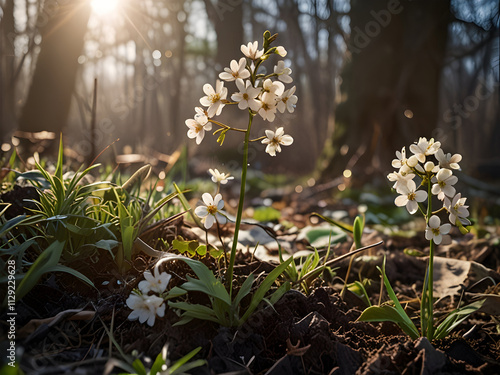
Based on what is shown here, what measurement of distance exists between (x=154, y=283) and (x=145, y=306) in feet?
0.23

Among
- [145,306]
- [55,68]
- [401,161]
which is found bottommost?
[145,306]

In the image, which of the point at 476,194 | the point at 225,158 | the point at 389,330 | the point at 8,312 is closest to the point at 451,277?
the point at 389,330

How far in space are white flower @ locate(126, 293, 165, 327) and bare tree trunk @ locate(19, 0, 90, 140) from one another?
14.2ft

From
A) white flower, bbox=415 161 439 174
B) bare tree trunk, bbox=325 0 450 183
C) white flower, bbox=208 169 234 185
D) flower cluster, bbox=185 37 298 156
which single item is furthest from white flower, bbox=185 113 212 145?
bare tree trunk, bbox=325 0 450 183

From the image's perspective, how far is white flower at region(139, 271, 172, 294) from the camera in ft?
3.77

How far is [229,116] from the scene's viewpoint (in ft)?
33.6

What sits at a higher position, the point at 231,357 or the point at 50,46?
the point at 50,46

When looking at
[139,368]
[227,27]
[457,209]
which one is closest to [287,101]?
[457,209]

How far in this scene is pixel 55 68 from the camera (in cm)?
472

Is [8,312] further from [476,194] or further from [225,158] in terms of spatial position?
[225,158]

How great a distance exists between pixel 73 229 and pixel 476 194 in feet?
22.4

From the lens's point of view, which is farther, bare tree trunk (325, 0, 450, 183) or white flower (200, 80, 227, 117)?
bare tree trunk (325, 0, 450, 183)

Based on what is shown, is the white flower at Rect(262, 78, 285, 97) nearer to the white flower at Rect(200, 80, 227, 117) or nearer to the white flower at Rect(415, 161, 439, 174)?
the white flower at Rect(200, 80, 227, 117)

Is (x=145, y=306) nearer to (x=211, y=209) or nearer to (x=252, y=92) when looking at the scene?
(x=211, y=209)
